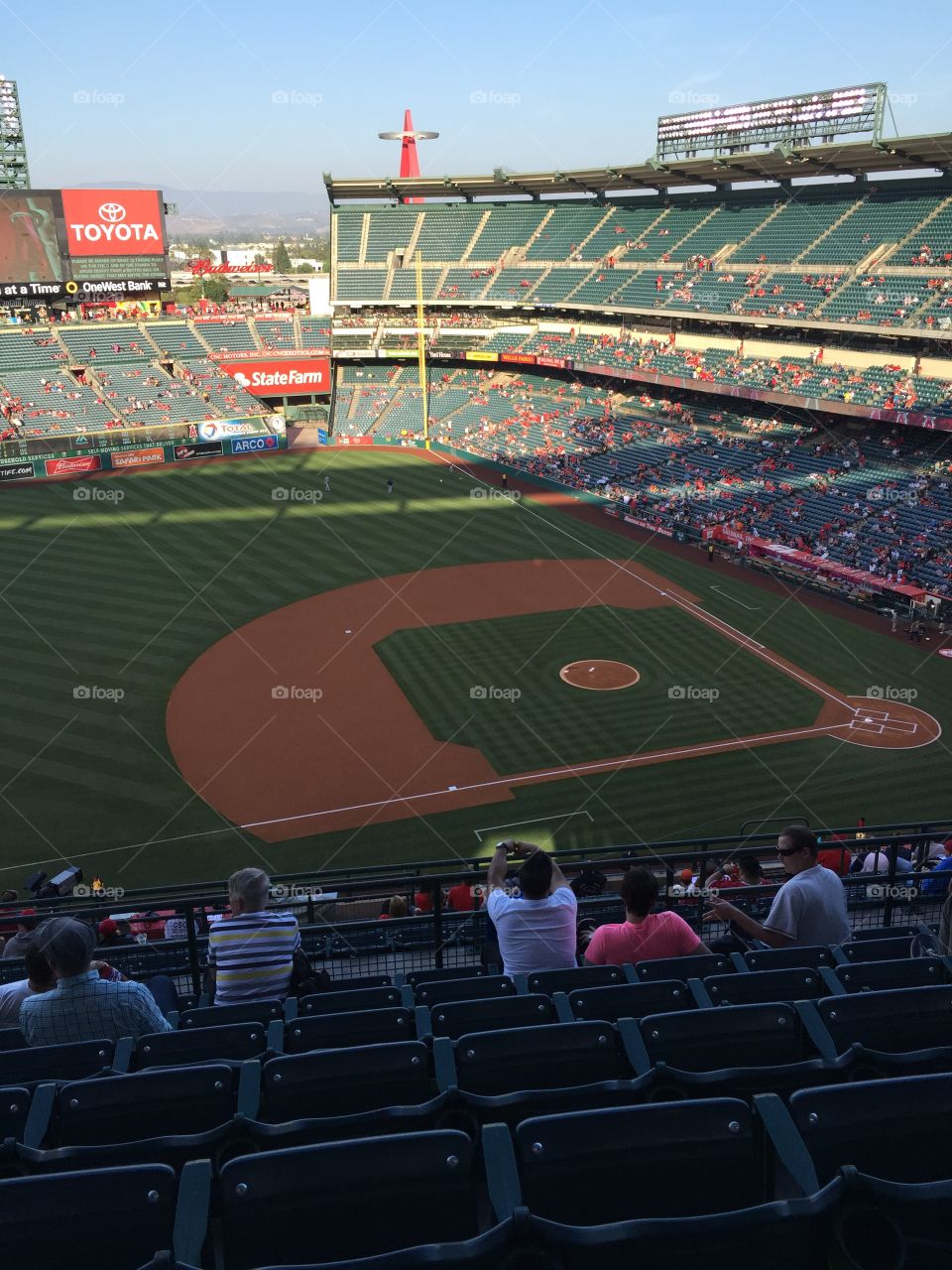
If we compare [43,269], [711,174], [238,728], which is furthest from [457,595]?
[43,269]

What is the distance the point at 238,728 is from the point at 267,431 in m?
39.4

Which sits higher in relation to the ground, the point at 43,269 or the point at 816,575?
the point at 43,269

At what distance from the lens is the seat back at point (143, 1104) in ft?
13.7

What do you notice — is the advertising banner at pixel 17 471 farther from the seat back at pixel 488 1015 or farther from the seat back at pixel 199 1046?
the seat back at pixel 488 1015

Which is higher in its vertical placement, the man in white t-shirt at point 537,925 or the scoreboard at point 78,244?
the scoreboard at point 78,244

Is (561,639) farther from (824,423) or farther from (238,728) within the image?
(824,423)

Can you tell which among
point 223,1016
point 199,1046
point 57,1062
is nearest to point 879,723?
point 223,1016

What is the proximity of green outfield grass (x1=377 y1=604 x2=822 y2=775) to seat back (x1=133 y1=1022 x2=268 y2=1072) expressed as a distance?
59.6 ft

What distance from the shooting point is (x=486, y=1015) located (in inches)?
206

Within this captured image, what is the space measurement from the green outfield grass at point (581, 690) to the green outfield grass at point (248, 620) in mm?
161

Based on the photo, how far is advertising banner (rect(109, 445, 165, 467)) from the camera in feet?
184

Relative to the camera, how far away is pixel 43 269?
61.2 metres

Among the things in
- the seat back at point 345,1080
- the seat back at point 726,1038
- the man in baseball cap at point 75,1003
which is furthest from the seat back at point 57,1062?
the seat back at point 726,1038

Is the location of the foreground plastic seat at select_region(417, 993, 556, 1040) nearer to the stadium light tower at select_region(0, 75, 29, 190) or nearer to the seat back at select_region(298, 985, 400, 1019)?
the seat back at select_region(298, 985, 400, 1019)
